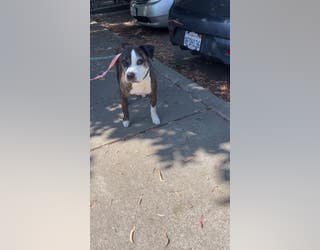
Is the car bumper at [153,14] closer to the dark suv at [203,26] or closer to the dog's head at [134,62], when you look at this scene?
the dark suv at [203,26]

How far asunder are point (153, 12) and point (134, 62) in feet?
11.1

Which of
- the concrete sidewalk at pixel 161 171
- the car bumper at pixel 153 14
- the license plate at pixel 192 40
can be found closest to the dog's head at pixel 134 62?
the concrete sidewalk at pixel 161 171

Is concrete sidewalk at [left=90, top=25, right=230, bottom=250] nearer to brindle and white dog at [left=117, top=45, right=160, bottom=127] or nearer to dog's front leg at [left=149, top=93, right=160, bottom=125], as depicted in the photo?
dog's front leg at [left=149, top=93, right=160, bottom=125]

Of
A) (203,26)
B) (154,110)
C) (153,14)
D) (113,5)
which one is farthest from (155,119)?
(153,14)

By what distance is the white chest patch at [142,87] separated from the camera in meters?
3.08

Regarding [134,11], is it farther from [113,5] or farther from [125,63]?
[125,63]

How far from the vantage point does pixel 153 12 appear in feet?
19.9

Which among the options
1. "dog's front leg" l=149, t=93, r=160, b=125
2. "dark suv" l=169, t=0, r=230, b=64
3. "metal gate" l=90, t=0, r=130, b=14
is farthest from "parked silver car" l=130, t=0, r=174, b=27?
"dog's front leg" l=149, t=93, r=160, b=125

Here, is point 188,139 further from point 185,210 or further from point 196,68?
point 196,68

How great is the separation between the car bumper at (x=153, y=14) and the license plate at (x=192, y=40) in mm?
1861

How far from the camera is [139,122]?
339 cm
